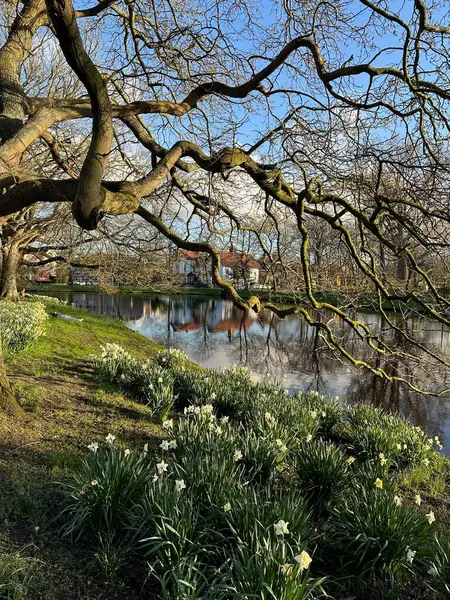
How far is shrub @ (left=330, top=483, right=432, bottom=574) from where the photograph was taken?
2.90 metres

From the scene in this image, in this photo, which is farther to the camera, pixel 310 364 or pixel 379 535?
pixel 310 364

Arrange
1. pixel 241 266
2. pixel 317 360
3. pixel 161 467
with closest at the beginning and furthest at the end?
pixel 161 467, pixel 241 266, pixel 317 360

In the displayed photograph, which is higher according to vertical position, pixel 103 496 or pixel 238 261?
pixel 238 261

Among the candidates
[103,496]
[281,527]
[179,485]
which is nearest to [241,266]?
[179,485]

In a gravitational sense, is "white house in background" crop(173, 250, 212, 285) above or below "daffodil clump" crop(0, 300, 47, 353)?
above

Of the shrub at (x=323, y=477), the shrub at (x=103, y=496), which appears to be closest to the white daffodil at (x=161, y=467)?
the shrub at (x=103, y=496)

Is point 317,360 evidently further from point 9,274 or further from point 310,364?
point 9,274

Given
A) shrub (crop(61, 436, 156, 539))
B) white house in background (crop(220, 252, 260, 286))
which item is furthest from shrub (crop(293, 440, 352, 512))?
→ white house in background (crop(220, 252, 260, 286))

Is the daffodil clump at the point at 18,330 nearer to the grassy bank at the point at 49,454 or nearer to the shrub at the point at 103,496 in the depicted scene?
the grassy bank at the point at 49,454

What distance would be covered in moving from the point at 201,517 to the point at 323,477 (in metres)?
1.58

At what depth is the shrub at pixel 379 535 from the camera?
9.52ft

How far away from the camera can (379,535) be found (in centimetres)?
293

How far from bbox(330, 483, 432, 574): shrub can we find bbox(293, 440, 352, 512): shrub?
0.71 meters

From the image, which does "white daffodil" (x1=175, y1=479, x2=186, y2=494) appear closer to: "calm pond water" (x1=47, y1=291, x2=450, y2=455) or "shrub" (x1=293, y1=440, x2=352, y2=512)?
"shrub" (x1=293, y1=440, x2=352, y2=512)
